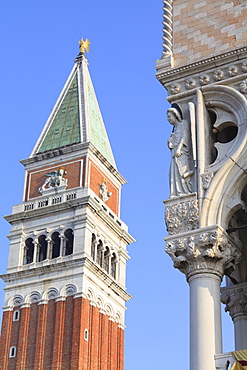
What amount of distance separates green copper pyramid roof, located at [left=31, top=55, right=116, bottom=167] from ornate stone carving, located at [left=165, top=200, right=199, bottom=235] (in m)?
63.2

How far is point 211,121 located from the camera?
16547 millimetres

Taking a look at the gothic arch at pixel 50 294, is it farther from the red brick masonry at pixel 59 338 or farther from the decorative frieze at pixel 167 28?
the decorative frieze at pixel 167 28

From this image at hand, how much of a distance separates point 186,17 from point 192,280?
19.5 feet

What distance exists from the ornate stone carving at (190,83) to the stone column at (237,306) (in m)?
4.13

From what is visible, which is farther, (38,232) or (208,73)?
(38,232)

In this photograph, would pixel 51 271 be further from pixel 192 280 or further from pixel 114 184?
pixel 192 280

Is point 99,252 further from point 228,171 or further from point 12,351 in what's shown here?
point 228,171

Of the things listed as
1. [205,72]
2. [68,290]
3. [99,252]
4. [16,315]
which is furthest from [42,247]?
[205,72]

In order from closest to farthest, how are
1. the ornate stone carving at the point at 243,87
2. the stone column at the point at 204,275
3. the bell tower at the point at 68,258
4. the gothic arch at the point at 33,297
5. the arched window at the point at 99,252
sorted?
the stone column at the point at 204,275
the ornate stone carving at the point at 243,87
the bell tower at the point at 68,258
the gothic arch at the point at 33,297
the arched window at the point at 99,252

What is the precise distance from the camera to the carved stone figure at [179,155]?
15.7m

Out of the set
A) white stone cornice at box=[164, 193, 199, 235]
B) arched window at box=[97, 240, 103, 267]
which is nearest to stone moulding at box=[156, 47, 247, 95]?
white stone cornice at box=[164, 193, 199, 235]

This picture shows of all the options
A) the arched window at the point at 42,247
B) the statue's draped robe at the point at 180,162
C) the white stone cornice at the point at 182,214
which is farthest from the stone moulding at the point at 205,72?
the arched window at the point at 42,247

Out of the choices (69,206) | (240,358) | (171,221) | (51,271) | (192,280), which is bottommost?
(240,358)

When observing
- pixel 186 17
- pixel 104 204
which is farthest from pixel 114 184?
pixel 186 17
